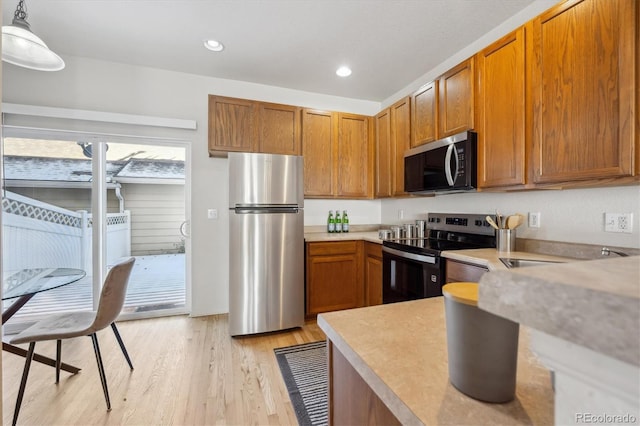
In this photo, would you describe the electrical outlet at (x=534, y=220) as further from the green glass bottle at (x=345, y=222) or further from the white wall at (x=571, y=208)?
the green glass bottle at (x=345, y=222)

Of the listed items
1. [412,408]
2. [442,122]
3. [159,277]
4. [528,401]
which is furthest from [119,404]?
[442,122]

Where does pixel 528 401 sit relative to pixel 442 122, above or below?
below

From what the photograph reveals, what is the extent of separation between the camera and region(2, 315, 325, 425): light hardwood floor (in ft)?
5.28

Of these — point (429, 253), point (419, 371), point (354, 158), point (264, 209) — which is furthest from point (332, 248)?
point (419, 371)

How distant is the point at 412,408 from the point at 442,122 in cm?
245

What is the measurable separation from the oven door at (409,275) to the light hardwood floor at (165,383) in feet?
2.72

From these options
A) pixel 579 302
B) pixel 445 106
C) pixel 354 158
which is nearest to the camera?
pixel 579 302

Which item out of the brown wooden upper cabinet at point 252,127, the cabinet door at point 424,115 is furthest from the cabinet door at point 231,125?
the cabinet door at point 424,115

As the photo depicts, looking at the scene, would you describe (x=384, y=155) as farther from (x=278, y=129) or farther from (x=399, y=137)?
(x=278, y=129)

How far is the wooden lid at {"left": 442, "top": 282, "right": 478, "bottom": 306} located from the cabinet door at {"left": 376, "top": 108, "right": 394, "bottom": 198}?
2762 millimetres

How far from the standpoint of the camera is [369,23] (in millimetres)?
2225

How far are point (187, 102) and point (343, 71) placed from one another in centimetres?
175

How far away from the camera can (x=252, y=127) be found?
301 centimetres

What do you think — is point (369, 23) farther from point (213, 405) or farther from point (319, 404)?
point (213, 405)
